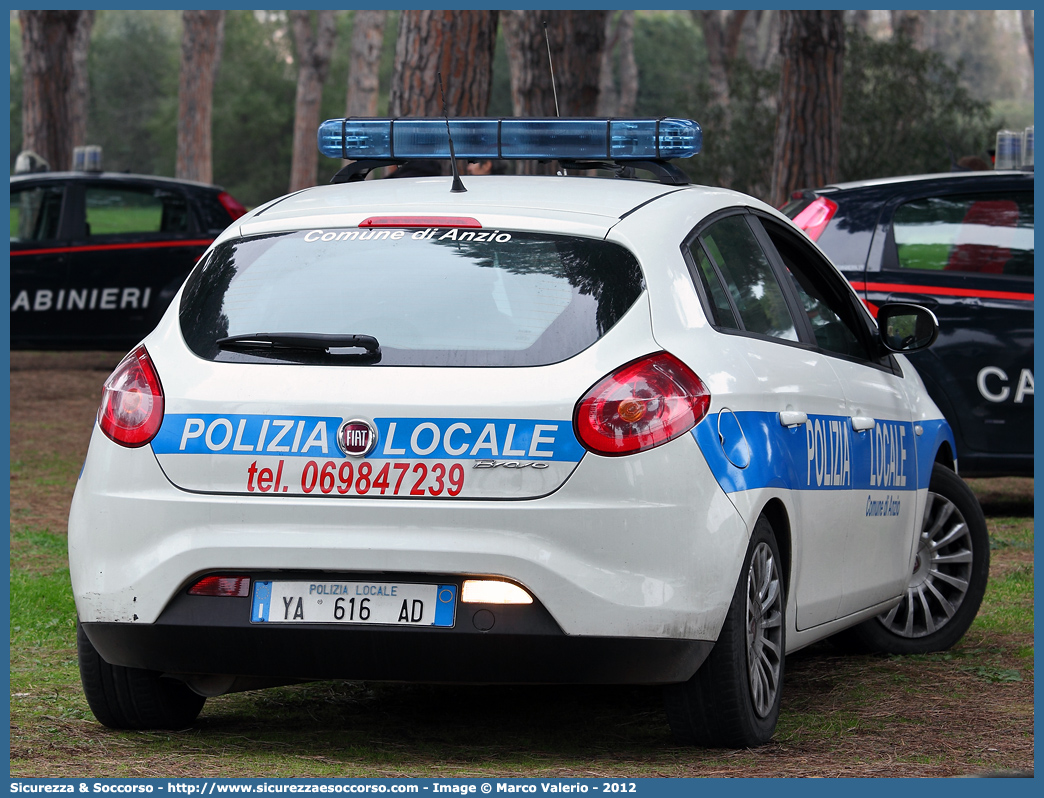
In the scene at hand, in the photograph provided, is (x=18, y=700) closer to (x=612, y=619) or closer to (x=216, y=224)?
(x=612, y=619)

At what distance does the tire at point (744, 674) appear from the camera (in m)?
4.29

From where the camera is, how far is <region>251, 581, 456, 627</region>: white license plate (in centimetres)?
405

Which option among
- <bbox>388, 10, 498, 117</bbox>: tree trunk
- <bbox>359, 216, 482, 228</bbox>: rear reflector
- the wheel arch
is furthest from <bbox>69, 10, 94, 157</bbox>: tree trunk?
<bbox>359, 216, 482, 228</bbox>: rear reflector

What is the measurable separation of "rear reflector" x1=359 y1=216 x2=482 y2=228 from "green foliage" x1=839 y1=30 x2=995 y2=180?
17647mm

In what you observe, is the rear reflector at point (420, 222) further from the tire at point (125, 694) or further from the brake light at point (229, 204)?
the brake light at point (229, 204)

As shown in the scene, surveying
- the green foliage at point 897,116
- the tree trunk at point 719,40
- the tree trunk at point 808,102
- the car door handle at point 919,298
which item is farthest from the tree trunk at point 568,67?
the tree trunk at point 719,40

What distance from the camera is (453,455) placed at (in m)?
4.03

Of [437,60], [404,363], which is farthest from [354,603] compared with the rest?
[437,60]

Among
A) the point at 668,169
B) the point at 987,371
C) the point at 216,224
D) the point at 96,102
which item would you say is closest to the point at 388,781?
the point at 668,169

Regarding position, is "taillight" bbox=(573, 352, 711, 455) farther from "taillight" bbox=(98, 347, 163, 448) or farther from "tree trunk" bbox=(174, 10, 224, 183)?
"tree trunk" bbox=(174, 10, 224, 183)

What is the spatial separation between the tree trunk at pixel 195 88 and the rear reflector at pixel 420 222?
29.7m

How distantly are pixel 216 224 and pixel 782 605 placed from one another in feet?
40.0

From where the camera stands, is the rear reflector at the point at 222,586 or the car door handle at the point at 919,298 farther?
the car door handle at the point at 919,298

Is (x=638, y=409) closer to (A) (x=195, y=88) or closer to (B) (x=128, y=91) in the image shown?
(A) (x=195, y=88)
